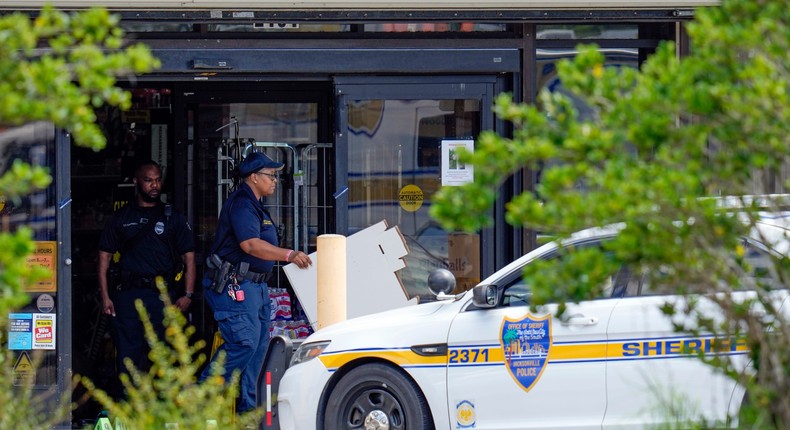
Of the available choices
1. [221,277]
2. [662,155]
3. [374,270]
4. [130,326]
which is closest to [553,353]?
[374,270]

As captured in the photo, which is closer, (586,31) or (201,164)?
(586,31)

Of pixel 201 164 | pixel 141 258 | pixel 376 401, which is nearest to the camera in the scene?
pixel 376 401

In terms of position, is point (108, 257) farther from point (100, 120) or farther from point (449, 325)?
point (449, 325)

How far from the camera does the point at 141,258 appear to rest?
11.3 m

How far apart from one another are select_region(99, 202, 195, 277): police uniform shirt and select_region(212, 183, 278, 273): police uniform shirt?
1.00 metres

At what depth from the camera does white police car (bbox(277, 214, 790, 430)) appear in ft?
24.9

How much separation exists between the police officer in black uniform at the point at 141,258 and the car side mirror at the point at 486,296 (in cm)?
409

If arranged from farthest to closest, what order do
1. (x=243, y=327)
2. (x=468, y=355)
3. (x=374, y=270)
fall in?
1. (x=374, y=270)
2. (x=243, y=327)
3. (x=468, y=355)

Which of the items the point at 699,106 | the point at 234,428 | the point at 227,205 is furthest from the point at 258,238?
the point at 699,106

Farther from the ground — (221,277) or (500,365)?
(221,277)

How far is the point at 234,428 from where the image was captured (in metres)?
5.80

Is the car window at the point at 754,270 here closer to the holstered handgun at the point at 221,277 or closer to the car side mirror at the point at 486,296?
the car side mirror at the point at 486,296

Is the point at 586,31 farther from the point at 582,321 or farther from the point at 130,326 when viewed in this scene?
the point at 130,326

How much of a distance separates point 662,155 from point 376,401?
4686 millimetres
